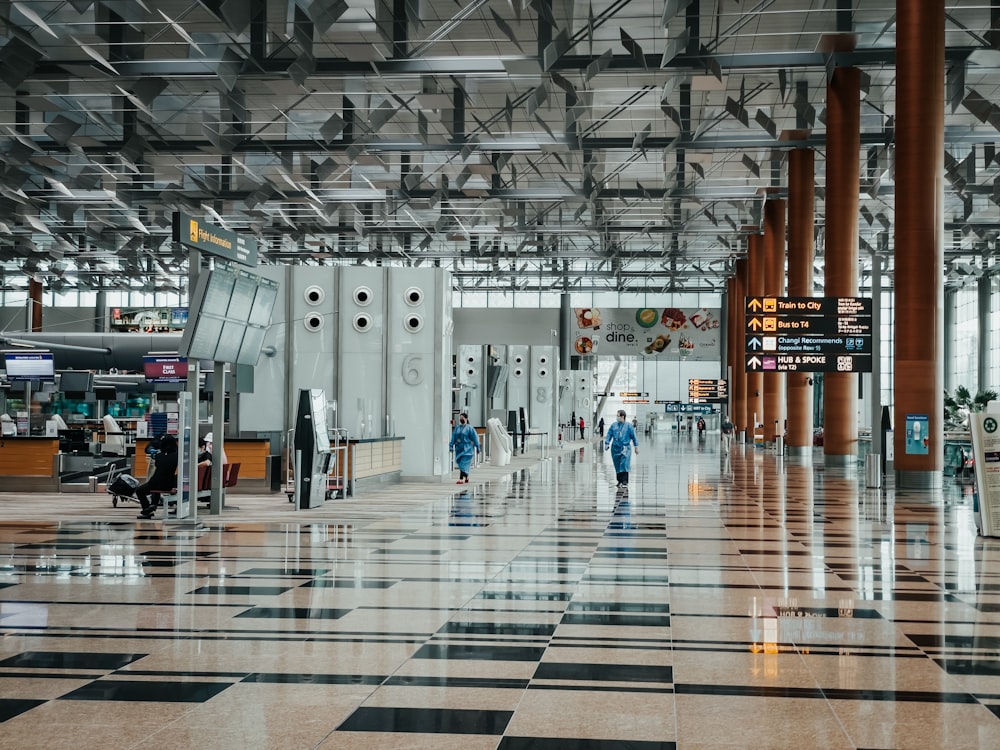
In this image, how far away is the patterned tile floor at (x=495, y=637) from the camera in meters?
4.54

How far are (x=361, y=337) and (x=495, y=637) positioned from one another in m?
16.8

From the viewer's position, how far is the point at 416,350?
22859 mm

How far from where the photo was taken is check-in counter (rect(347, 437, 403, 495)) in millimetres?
19297

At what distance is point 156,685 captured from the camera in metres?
5.19

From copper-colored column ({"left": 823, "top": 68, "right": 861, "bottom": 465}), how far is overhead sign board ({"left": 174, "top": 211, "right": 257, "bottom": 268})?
1647 cm

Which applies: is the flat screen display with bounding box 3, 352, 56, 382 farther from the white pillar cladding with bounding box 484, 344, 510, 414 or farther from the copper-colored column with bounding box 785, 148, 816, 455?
the copper-colored column with bounding box 785, 148, 816, 455

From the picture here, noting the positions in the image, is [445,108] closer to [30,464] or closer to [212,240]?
[30,464]

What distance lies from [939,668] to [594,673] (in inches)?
70.6

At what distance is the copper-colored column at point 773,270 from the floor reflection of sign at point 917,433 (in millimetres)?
21398

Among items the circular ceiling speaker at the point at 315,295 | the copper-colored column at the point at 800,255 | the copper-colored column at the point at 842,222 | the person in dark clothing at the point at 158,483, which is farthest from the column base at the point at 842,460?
the person in dark clothing at the point at 158,483

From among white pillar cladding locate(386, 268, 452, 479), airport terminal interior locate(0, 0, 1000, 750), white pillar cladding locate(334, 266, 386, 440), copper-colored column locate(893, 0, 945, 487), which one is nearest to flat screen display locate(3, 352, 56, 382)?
airport terminal interior locate(0, 0, 1000, 750)

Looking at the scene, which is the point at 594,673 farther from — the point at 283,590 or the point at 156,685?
the point at 283,590

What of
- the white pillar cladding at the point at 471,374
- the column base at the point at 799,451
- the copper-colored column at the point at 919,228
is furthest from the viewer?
the white pillar cladding at the point at 471,374

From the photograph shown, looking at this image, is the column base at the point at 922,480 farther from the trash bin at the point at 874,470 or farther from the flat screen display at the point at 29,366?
the flat screen display at the point at 29,366
